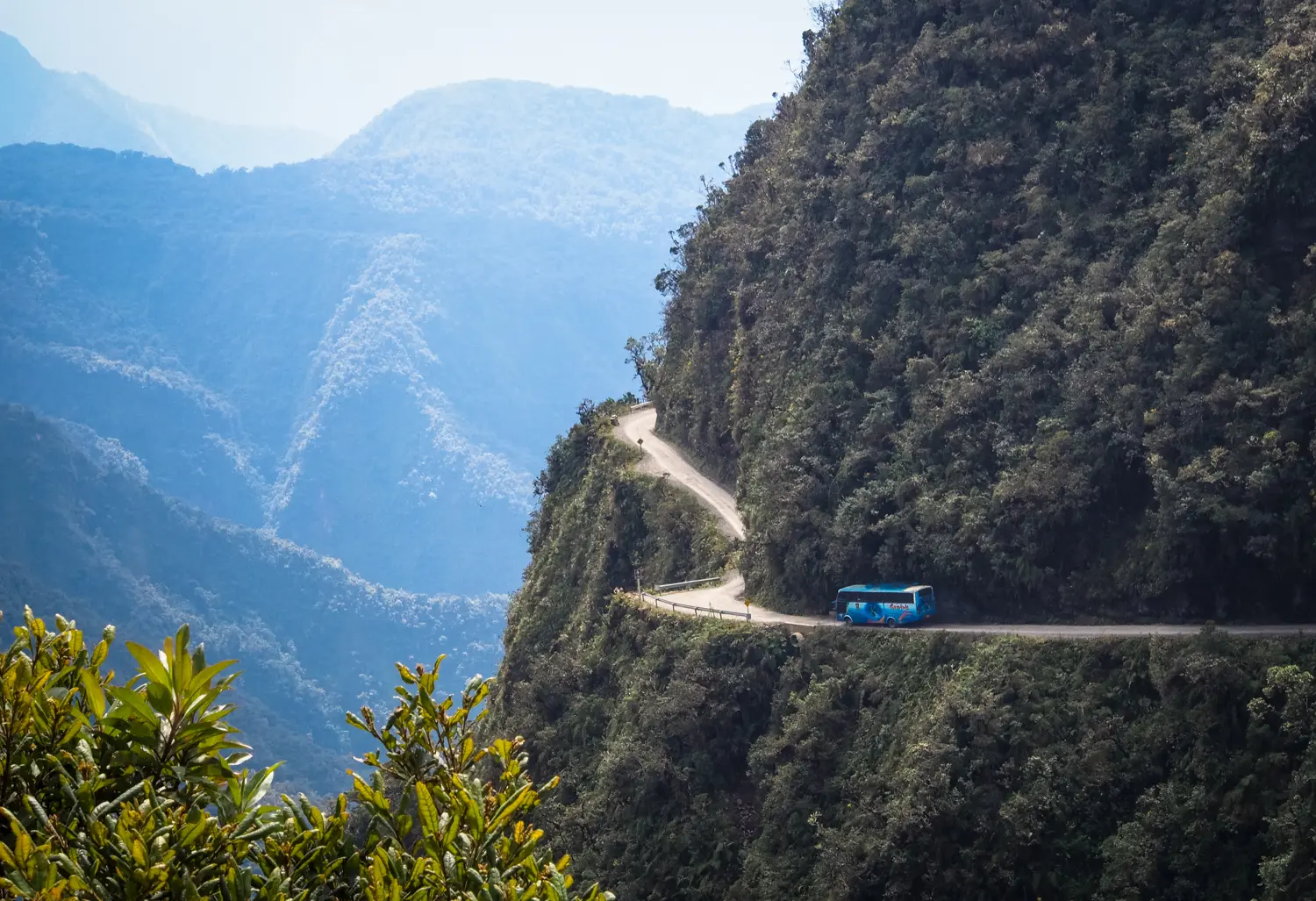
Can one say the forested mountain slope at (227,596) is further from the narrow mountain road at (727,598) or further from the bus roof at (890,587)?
the bus roof at (890,587)

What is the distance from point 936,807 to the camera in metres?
29.0

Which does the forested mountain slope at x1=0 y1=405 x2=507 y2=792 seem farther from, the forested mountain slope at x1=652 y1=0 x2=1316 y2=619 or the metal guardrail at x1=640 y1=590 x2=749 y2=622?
the forested mountain slope at x1=652 y1=0 x2=1316 y2=619

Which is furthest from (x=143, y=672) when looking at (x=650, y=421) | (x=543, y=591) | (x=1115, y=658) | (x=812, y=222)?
(x=650, y=421)

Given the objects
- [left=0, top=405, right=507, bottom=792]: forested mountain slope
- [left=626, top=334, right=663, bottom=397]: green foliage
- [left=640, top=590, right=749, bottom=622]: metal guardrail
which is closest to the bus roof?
[left=640, top=590, right=749, bottom=622]: metal guardrail

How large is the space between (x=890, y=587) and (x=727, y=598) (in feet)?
25.3

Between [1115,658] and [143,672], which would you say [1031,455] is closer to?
[1115,658]

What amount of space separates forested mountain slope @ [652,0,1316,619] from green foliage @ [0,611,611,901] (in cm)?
2505

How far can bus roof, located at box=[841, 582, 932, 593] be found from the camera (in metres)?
34.0

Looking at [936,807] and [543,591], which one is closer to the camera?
[936,807]

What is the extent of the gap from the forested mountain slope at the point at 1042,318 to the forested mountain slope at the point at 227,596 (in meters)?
77.6

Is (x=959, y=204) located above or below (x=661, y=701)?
above

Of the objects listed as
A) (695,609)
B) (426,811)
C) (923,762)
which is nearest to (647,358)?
(695,609)

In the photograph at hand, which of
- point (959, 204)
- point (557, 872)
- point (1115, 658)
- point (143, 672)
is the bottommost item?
point (557, 872)

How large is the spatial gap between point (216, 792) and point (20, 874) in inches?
62.7
